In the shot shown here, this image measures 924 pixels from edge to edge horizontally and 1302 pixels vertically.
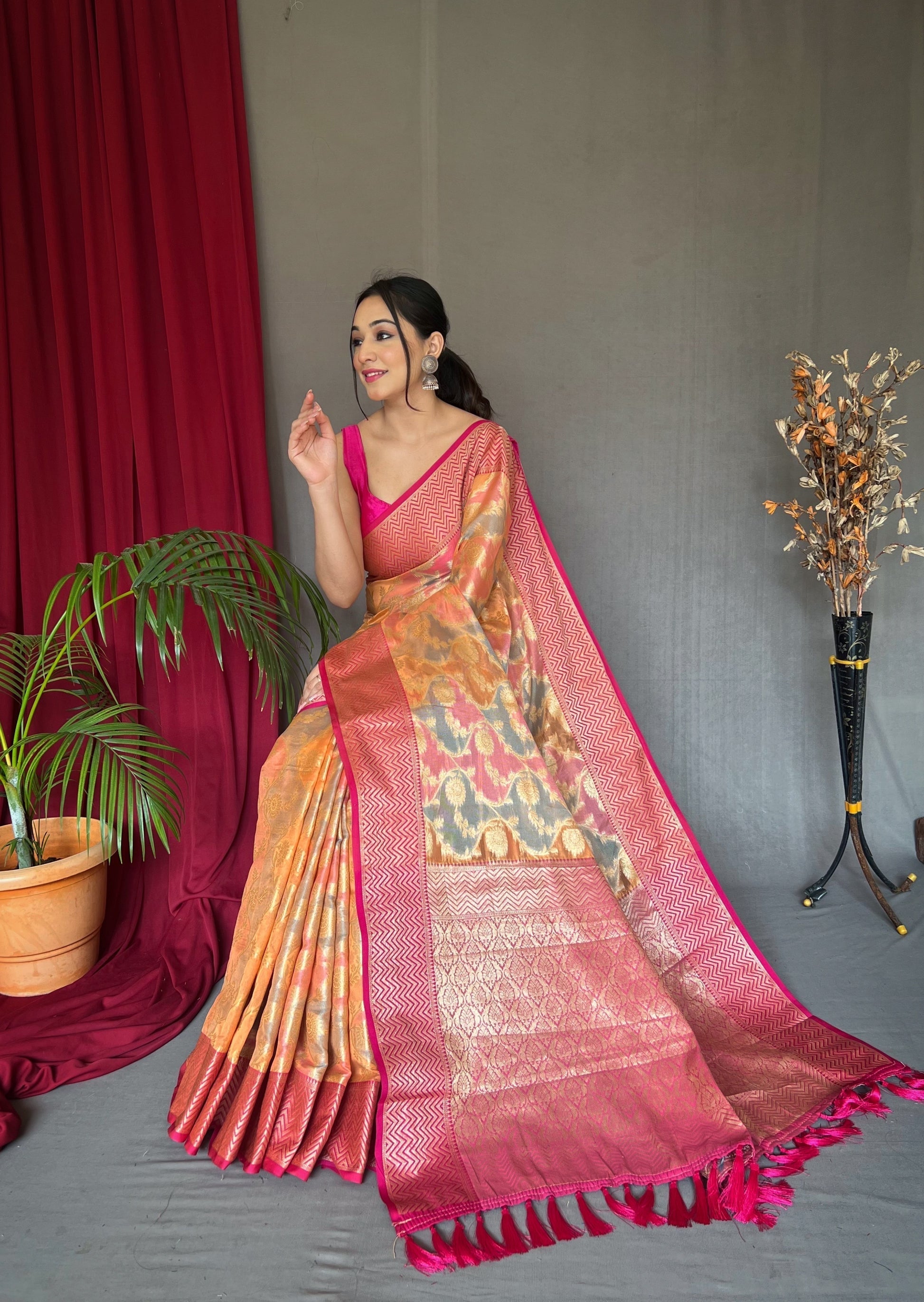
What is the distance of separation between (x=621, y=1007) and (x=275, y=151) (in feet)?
7.91

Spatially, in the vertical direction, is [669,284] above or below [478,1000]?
above

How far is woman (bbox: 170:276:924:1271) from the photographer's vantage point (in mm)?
1476

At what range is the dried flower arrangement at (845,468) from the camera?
2389 mm

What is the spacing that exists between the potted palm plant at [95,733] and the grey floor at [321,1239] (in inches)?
19.0

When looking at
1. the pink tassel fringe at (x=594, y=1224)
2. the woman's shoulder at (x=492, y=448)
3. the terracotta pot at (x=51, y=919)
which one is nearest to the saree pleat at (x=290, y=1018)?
the pink tassel fringe at (x=594, y=1224)

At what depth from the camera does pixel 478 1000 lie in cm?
158

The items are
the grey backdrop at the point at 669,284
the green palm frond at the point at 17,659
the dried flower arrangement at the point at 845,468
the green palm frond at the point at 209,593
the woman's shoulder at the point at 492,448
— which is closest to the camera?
the green palm frond at the point at 209,593

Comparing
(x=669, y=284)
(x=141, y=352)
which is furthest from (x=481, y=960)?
(x=669, y=284)

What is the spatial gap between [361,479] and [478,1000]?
1202mm

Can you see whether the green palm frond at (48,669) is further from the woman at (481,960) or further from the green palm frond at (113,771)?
the woman at (481,960)

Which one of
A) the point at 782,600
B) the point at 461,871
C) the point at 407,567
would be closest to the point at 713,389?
the point at 782,600

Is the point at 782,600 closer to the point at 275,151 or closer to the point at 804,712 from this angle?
the point at 804,712

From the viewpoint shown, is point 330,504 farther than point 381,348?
No

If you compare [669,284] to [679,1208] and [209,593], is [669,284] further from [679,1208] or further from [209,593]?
[679,1208]
